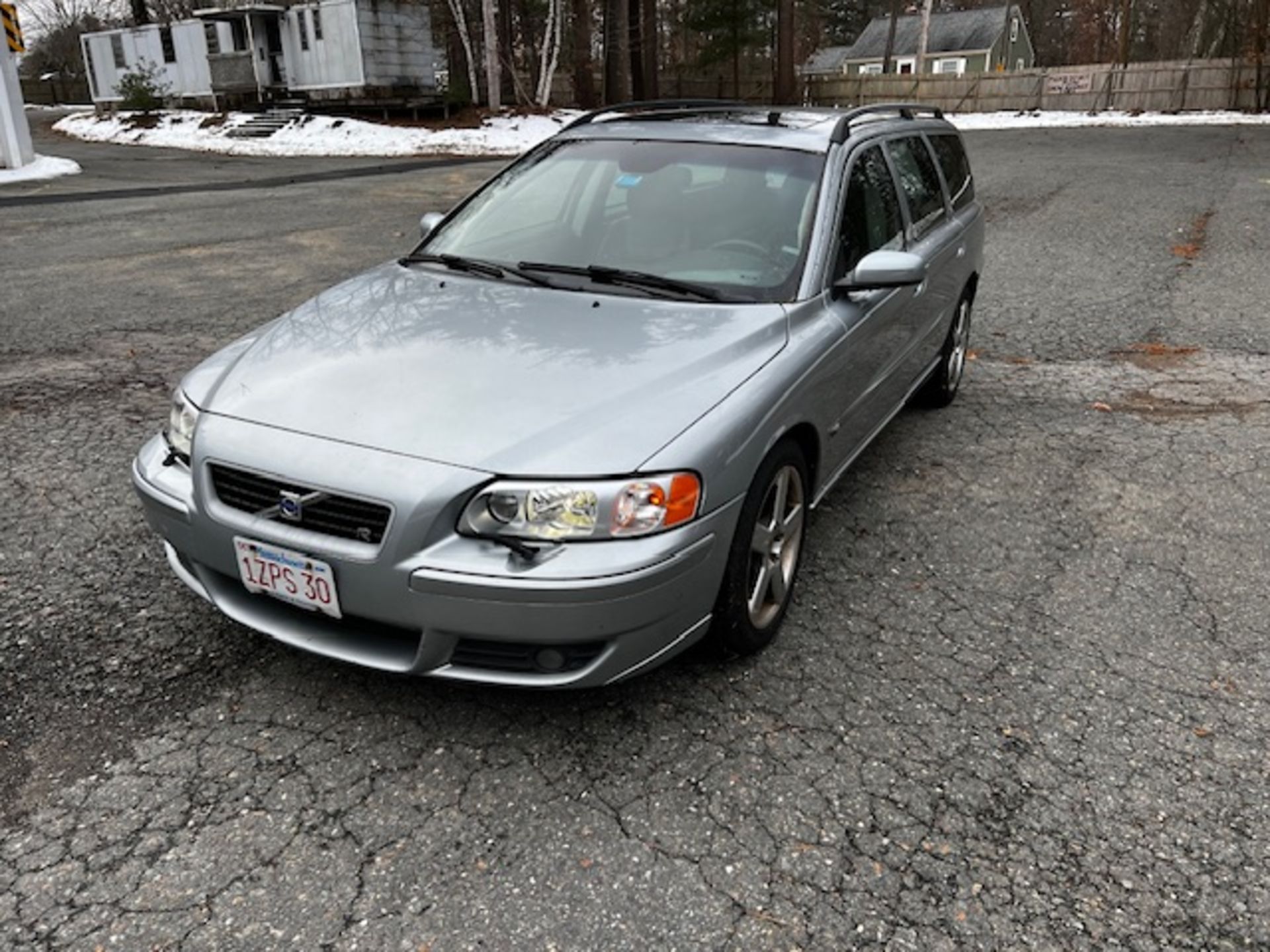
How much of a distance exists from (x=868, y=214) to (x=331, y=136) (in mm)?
22592

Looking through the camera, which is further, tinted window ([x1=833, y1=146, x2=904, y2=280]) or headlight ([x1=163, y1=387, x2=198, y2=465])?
tinted window ([x1=833, y1=146, x2=904, y2=280])

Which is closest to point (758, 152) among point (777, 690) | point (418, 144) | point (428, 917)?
point (777, 690)

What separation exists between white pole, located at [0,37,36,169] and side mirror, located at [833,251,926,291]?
17.1 m

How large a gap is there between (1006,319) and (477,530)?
6.03 m

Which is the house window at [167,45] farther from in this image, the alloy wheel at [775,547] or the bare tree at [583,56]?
the alloy wheel at [775,547]

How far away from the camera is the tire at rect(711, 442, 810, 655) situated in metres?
2.76

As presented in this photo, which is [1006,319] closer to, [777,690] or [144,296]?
[777,690]

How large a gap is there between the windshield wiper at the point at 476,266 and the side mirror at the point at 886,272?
1.07 m

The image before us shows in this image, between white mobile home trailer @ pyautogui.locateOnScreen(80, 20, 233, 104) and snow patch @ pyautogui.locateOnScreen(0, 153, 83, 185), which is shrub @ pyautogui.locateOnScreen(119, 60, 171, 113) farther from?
snow patch @ pyautogui.locateOnScreen(0, 153, 83, 185)

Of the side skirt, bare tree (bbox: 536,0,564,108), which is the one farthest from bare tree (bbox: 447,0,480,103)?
the side skirt

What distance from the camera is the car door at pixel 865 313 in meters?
3.46

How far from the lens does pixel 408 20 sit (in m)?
27.5

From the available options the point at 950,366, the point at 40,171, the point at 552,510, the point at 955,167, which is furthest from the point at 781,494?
the point at 40,171

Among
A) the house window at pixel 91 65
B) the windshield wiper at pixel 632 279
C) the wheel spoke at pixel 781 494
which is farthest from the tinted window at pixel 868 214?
the house window at pixel 91 65
